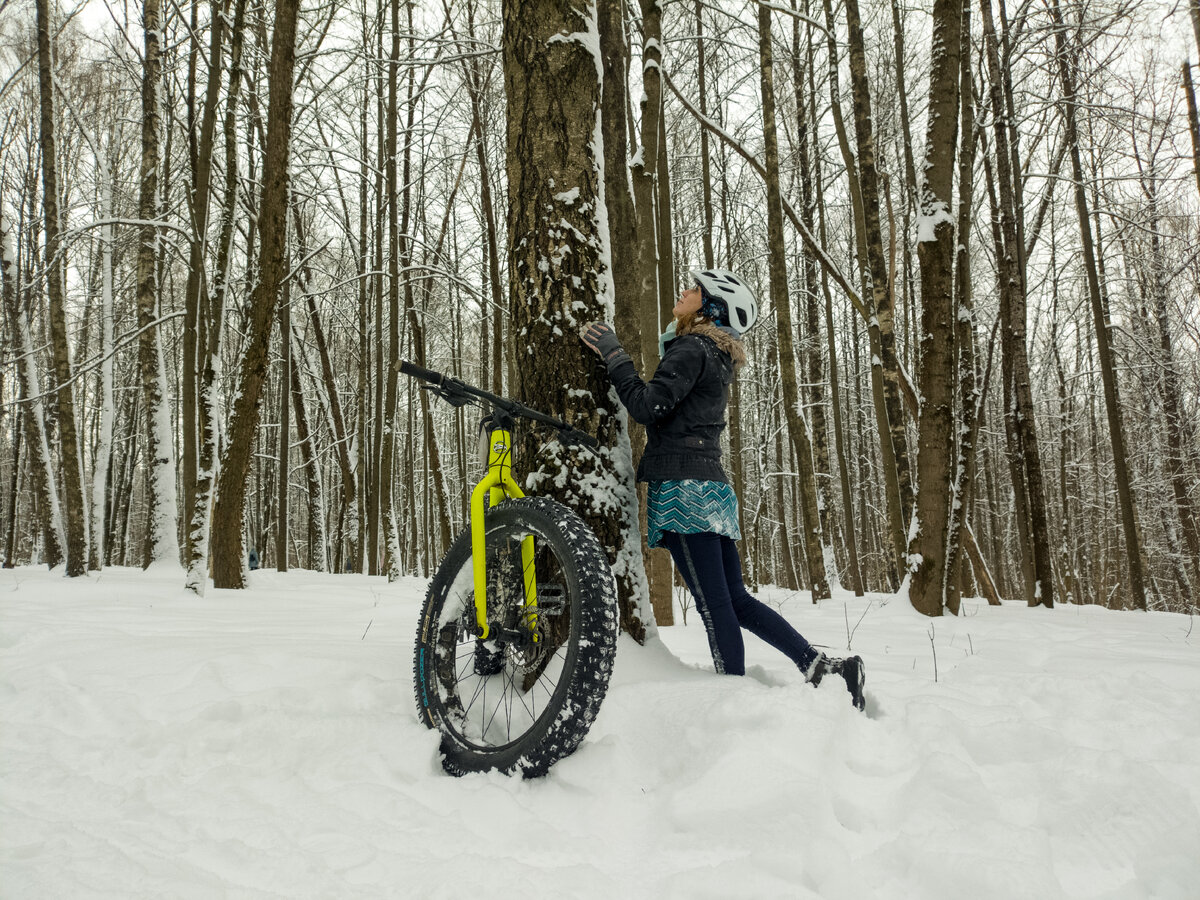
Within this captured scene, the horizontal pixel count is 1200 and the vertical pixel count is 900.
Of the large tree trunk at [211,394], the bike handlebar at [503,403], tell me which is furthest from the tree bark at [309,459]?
the bike handlebar at [503,403]

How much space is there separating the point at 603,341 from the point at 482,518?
846 mm

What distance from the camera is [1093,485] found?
25.0m

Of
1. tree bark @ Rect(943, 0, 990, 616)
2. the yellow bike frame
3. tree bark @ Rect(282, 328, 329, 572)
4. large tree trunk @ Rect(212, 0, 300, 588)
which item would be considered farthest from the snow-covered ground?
tree bark @ Rect(282, 328, 329, 572)

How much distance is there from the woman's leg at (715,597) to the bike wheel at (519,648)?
543 mm

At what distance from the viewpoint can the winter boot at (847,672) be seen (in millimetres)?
2316

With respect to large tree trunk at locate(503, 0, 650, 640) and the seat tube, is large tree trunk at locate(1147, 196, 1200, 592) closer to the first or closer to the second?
large tree trunk at locate(503, 0, 650, 640)

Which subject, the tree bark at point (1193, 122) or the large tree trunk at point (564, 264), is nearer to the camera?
the large tree trunk at point (564, 264)

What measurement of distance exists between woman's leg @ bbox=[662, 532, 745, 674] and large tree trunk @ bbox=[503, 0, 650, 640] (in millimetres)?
293

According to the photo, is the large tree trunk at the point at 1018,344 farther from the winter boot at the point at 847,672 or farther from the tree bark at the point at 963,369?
the winter boot at the point at 847,672

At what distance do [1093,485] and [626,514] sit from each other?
29109 mm

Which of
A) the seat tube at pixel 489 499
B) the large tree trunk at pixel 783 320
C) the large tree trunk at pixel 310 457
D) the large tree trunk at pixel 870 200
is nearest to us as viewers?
the seat tube at pixel 489 499

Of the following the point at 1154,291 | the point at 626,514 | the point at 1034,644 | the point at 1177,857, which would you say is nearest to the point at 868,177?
the point at 1034,644

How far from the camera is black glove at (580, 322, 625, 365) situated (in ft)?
8.53

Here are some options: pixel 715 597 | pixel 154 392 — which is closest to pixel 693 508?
pixel 715 597
